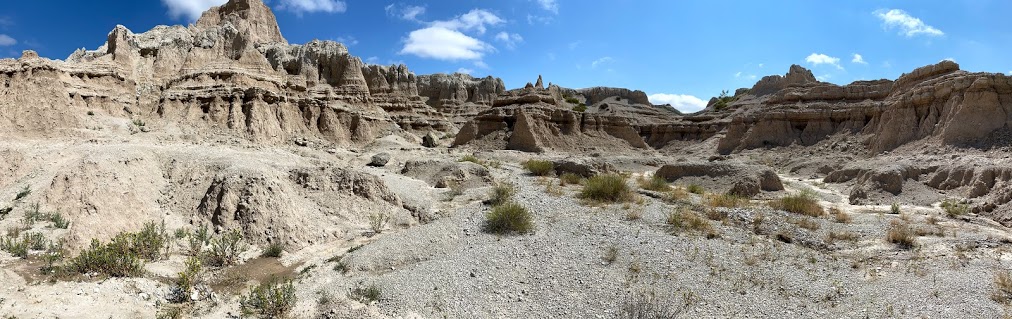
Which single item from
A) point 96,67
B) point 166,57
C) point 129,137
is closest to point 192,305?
point 129,137

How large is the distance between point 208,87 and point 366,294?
28.1 m

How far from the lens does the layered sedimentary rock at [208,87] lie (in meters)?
22.2

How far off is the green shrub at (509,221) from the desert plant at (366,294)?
11.8 ft

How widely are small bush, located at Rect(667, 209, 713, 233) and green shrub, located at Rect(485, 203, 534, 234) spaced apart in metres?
3.26

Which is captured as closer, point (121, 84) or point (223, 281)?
point (223, 281)

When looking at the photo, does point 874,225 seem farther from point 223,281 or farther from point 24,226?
point 24,226

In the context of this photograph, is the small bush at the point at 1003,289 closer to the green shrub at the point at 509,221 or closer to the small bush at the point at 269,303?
the green shrub at the point at 509,221

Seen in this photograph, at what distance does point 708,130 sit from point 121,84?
47.0 m

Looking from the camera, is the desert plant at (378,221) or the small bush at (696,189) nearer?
the desert plant at (378,221)

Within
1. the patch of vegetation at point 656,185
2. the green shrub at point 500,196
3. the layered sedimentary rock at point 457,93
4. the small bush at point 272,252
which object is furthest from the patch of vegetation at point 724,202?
the layered sedimentary rock at point 457,93

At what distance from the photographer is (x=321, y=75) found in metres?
45.6

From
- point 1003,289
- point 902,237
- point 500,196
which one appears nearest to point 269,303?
point 500,196

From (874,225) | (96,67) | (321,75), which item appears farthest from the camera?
(321,75)

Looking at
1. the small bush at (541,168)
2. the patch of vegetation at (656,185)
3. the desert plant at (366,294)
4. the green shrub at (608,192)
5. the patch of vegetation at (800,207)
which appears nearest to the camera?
the desert plant at (366,294)
